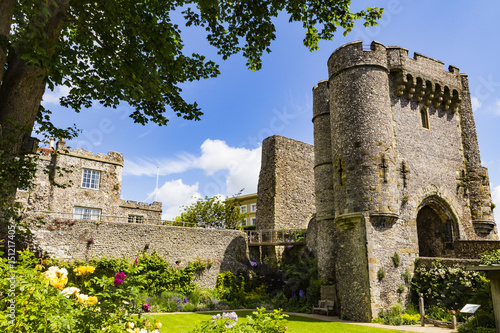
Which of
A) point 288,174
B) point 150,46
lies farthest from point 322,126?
point 150,46

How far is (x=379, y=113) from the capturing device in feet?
52.0

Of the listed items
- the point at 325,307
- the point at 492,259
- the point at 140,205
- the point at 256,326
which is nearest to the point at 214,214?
the point at 140,205

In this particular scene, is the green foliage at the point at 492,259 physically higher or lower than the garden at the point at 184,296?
higher

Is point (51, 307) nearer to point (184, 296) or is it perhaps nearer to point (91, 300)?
point (91, 300)

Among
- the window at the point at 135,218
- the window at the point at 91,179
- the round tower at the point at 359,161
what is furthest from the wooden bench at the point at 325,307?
the window at the point at 135,218

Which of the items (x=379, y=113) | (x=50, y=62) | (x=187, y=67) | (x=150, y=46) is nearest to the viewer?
(x=50, y=62)

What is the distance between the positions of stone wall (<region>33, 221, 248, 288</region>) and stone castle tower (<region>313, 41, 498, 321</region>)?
671 centimetres

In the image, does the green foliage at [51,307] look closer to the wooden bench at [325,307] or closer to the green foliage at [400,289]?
the green foliage at [400,289]

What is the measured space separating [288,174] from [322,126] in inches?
308

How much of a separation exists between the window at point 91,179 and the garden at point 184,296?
9130 millimetres

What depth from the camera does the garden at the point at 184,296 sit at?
386 centimetres

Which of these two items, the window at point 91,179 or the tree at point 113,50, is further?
the window at point 91,179

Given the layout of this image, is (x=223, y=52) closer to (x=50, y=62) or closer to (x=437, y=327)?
(x=50, y=62)

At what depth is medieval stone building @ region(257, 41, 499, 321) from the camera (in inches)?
578
